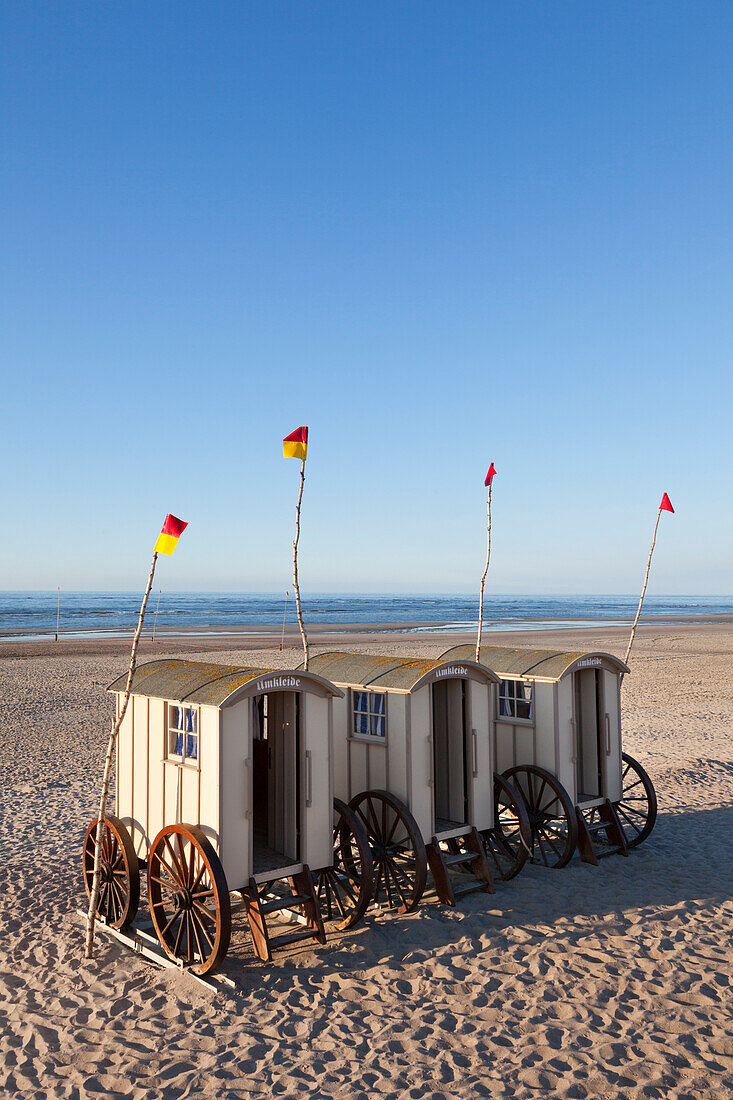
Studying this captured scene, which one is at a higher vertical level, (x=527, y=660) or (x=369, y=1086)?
(x=527, y=660)

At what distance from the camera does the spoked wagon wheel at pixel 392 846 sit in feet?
29.0

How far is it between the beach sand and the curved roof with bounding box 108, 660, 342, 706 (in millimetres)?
2751

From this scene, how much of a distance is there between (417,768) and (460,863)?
136cm

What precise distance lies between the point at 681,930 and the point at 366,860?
11.8 feet

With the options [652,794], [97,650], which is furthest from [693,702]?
[97,650]

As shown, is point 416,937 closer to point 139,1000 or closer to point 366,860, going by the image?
point 366,860

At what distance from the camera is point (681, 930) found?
8477 mm

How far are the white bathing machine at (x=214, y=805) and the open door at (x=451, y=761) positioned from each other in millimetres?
1913

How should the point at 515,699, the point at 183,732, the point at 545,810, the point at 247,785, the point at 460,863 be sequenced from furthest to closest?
the point at 515,699 < the point at 545,810 < the point at 460,863 < the point at 183,732 < the point at 247,785

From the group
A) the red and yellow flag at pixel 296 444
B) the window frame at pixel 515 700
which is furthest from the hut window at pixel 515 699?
the red and yellow flag at pixel 296 444

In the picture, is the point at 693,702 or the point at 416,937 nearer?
the point at 416,937

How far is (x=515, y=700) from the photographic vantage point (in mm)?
11445

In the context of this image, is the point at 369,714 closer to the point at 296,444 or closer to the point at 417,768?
the point at 417,768

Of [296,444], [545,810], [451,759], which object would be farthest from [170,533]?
[545,810]
